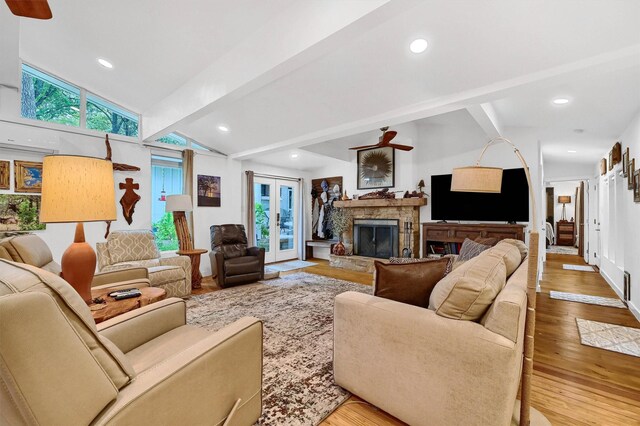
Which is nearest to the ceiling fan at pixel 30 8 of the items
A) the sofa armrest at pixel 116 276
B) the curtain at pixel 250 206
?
the sofa armrest at pixel 116 276

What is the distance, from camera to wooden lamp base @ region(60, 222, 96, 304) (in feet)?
5.96

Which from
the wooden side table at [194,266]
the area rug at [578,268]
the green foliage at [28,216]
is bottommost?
the area rug at [578,268]

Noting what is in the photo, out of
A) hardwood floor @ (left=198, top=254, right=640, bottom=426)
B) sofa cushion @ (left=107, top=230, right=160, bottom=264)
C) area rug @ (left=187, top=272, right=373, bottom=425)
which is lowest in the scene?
hardwood floor @ (left=198, top=254, right=640, bottom=426)

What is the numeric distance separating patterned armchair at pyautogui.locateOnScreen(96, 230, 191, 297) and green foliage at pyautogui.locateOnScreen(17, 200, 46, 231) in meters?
0.80

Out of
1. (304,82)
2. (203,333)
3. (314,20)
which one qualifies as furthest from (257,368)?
(304,82)

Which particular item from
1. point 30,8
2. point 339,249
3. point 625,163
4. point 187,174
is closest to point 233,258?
point 187,174

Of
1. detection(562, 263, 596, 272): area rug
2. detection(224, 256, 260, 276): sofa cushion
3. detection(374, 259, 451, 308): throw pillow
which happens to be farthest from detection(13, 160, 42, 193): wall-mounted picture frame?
detection(562, 263, 596, 272): area rug

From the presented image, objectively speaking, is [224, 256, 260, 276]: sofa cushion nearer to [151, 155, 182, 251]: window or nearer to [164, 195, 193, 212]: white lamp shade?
[164, 195, 193, 212]: white lamp shade

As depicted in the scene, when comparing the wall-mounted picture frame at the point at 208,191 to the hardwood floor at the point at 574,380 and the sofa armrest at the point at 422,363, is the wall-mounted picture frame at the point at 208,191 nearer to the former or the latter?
the sofa armrest at the point at 422,363

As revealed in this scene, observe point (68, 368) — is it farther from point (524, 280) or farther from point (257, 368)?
point (524, 280)

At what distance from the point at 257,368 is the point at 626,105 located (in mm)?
4525

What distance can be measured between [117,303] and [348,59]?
2.87m

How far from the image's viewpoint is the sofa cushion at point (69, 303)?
0.79m

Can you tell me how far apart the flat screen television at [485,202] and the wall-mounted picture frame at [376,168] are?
0.96m
